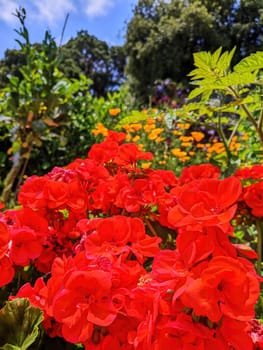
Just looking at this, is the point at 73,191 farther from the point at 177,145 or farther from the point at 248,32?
the point at 248,32

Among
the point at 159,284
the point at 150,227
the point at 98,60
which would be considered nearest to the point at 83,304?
the point at 159,284

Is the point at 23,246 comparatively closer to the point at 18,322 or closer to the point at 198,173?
the point at 18,322

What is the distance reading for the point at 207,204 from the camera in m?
0.55

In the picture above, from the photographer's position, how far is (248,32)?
16.7m

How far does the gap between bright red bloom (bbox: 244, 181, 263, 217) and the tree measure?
33051mm

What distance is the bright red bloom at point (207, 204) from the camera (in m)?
0.52

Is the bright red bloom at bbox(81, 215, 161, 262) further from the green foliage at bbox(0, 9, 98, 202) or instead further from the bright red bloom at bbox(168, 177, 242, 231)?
the green foliage at bbox(0, 9, 98, 202)

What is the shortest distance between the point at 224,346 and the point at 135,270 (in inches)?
6.5

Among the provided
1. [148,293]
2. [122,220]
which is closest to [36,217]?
[122,220]

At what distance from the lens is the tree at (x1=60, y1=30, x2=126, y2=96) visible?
1328 inches

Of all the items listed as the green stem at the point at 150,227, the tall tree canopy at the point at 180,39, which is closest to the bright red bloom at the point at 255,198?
the green stem at the point at 150,227

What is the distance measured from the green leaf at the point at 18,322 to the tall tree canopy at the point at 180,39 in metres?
16.4

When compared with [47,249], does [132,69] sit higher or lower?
higher

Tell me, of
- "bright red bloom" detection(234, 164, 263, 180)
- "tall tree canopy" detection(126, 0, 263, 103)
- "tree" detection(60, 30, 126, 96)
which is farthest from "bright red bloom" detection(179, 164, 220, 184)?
"tree" detection(60, 30, 126, 96)
